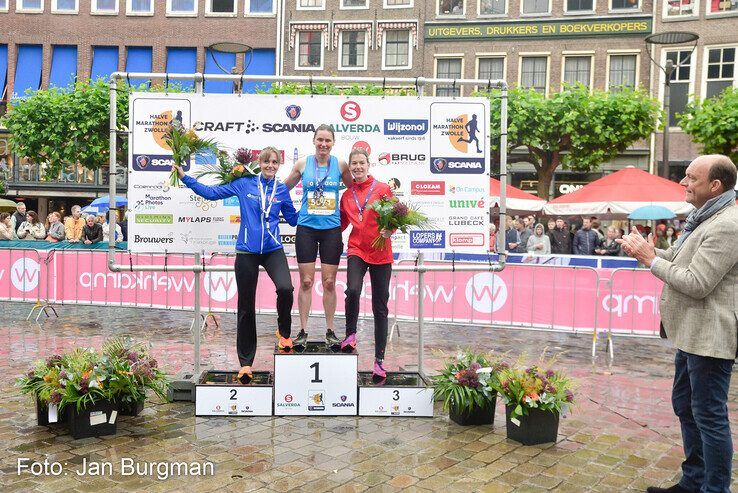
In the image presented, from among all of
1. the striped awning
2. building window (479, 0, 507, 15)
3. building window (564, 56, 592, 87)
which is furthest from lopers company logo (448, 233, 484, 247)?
the striped awning

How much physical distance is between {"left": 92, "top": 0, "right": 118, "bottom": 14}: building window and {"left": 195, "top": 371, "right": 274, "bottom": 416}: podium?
35.1m

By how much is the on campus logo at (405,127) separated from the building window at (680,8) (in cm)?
2868

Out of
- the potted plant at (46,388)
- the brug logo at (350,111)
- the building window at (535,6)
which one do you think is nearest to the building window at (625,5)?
the building window at (535,6)

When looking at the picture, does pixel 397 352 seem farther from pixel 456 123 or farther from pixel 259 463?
pixel 259 463

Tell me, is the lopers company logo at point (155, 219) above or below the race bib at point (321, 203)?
below

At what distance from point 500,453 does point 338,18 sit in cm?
3245

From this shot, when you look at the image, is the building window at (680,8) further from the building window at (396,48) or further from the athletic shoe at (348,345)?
the athletic shoe at (348,345)

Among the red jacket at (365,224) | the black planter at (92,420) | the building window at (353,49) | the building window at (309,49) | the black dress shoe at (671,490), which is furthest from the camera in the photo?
the building window at (309,49)

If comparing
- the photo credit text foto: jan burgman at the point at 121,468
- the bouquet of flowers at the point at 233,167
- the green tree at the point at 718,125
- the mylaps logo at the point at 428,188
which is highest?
the green tree at the point at 718,125

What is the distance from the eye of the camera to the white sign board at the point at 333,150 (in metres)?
7.00

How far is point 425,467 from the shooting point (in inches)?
203

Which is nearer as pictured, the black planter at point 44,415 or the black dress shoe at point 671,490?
the black dress shoe at point 671,490

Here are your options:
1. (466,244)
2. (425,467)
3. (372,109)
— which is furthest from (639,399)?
(372,109)

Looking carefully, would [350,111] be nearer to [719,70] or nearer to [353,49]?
[719,70]
